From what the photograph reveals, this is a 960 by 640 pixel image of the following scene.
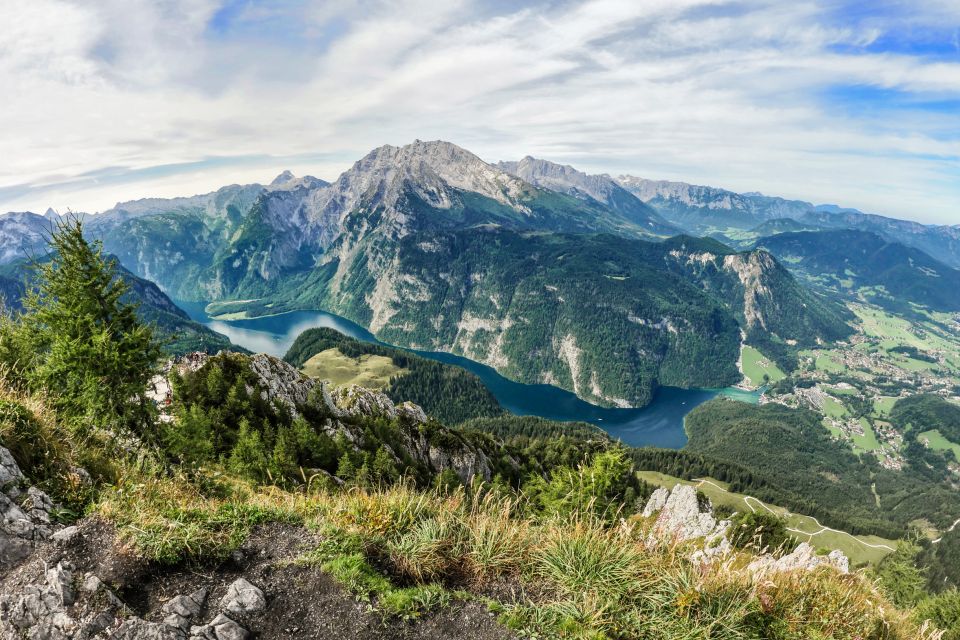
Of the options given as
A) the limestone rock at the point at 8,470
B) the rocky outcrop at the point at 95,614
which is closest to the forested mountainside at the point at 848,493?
the rocky outcrop at the point at 95,614

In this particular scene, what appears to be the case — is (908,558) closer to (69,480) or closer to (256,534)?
(256,534)

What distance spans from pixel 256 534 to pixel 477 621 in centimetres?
437

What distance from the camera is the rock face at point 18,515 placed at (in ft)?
20.7

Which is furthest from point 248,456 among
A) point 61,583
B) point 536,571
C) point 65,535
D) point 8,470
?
point 536,571

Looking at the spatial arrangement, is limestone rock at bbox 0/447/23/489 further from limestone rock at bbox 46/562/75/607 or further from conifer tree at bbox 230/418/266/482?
conifer tree at bbox 230/418/266/482

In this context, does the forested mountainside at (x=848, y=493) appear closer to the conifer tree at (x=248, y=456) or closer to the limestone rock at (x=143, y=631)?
the conifer tree at (x=248, y=456)

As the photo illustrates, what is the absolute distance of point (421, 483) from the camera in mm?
46188

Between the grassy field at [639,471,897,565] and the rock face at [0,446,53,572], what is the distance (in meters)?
129

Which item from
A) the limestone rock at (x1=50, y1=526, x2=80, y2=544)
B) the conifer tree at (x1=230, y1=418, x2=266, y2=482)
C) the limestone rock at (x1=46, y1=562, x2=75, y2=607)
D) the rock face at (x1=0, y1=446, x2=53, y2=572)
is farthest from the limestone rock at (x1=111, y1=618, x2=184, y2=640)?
the conifer tree at (x1=230, y1=418, x2=266, y2=482)

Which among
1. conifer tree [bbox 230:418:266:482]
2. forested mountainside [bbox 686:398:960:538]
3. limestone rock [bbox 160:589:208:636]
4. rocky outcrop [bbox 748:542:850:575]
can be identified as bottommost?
forested mountainside [bbox 686:398:960:538]

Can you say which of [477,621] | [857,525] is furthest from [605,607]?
→ [857,525]

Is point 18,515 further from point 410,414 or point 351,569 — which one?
point 410,414

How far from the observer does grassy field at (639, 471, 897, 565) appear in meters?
105

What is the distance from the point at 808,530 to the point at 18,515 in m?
155
